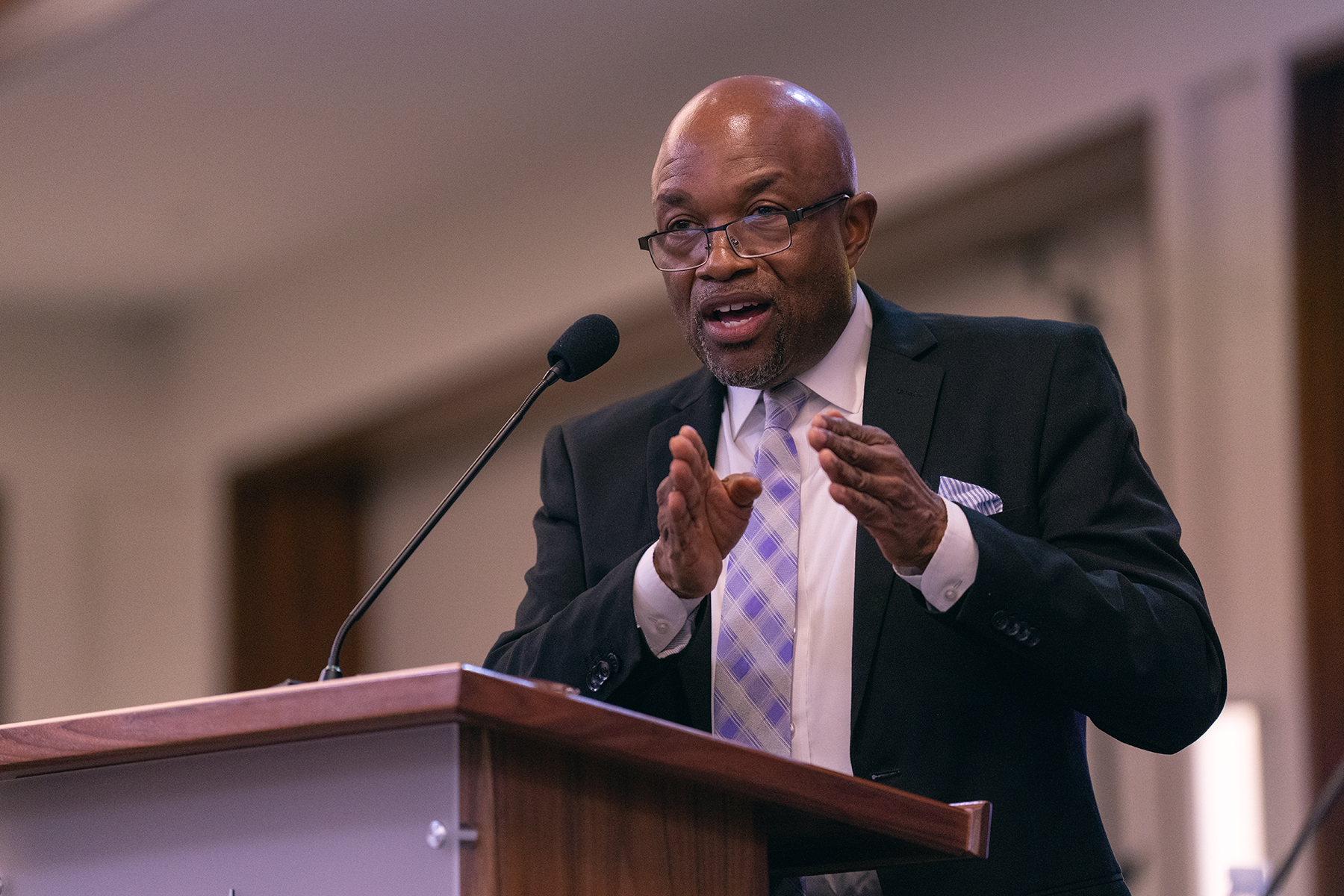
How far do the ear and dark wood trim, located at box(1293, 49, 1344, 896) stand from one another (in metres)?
1.87

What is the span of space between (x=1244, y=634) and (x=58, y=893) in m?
2.89

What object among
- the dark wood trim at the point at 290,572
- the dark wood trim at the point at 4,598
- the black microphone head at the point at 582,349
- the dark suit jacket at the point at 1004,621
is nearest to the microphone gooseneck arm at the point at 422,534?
the black microphone head at the point at 582,349

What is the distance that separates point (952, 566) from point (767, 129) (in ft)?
2.27

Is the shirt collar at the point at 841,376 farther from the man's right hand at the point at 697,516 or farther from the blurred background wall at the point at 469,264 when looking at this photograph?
the blurred background wall at the point at 469,264

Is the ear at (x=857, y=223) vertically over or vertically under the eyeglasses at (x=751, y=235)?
over

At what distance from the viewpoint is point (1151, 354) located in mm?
3926

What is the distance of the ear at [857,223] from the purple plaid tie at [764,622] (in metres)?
0.29

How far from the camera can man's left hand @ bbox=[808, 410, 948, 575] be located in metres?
1.40

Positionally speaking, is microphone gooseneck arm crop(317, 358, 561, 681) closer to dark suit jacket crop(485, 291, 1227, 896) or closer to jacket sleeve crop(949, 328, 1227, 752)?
dark suit jacket crop(485, 291, 1227, 896)

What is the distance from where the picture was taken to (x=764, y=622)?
179 centimetres

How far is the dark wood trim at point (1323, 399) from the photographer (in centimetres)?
342

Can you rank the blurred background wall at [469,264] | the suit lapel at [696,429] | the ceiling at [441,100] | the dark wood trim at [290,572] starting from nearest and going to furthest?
the suit lapel at [696,429] → the blurred background wall at [469,264] → the ceiling at [441,100] → the dark wood trim at [290,572]

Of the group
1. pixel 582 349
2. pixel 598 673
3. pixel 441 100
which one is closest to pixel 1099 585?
pixel 598 673

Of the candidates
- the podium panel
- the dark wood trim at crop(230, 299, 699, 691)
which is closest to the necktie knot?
the podium panel
